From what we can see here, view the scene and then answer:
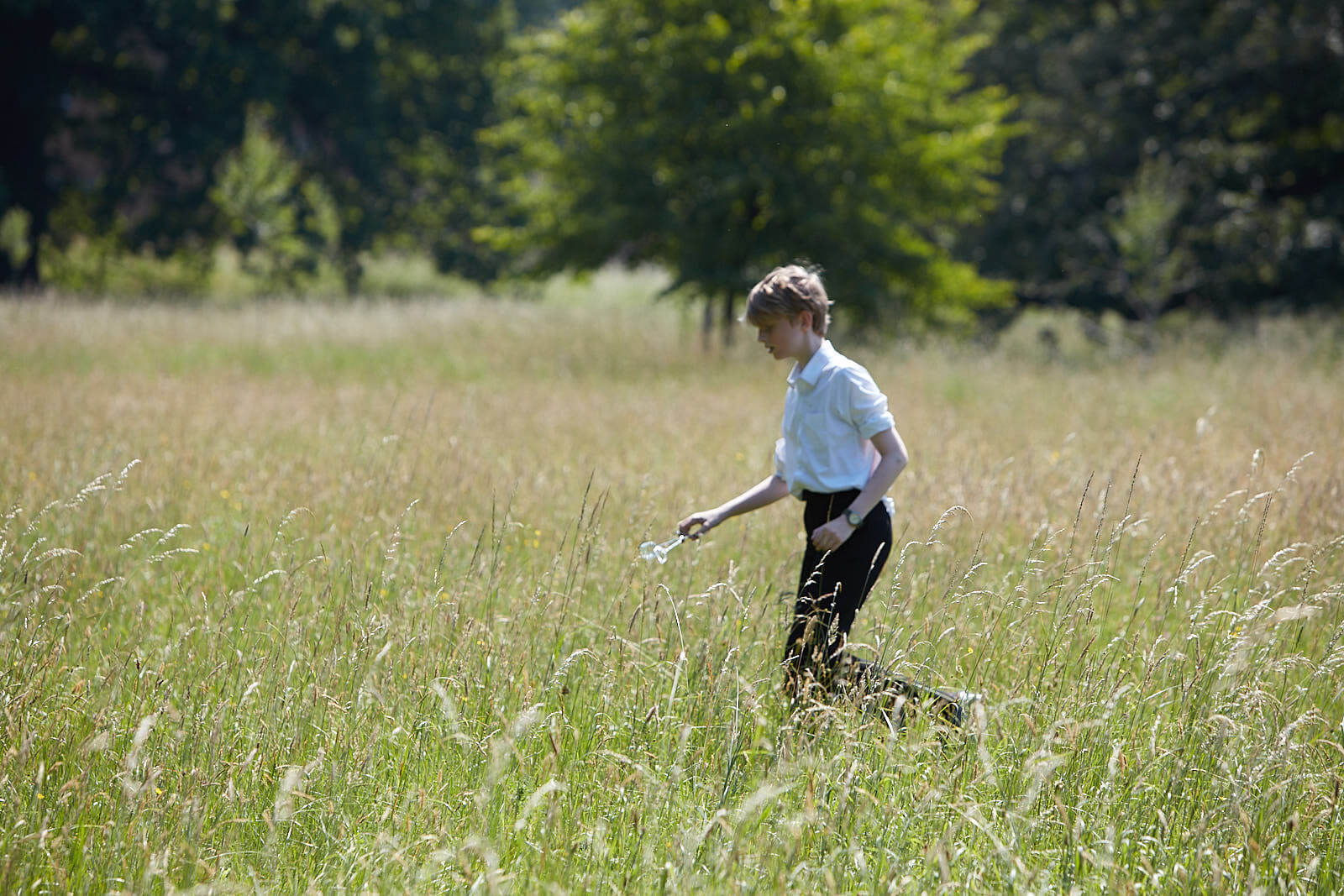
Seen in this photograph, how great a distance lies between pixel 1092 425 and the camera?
8.92 metres

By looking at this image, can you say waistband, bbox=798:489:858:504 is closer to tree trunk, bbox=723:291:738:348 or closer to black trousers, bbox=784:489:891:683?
black trousers, bbox=784:489:891:683

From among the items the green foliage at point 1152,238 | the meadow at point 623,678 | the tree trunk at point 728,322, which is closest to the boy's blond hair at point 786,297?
the meadow at point 623,678

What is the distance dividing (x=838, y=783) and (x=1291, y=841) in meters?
1.12

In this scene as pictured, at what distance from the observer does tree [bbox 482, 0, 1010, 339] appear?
47.8 ft

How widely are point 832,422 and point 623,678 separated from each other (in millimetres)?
1055

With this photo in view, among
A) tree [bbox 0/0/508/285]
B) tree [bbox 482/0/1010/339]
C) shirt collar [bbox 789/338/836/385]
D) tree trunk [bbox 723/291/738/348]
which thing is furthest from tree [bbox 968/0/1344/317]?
tree [bbox 0/0/508/285]

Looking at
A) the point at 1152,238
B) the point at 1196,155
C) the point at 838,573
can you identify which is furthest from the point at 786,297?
the point at 1196,155

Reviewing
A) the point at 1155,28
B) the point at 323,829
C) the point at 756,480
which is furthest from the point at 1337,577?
the point at 1155,28

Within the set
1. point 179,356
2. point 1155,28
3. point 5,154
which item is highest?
point 1155,28

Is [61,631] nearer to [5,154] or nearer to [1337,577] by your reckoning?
[1337,577]

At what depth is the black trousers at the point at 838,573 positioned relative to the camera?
338cm

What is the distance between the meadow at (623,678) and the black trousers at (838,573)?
6.5 inches

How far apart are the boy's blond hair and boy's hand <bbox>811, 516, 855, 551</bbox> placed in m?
0.64

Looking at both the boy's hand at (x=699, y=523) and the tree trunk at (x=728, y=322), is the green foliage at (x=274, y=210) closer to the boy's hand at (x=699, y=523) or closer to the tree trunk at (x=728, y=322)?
the tree trunk at (x=728, y=322)
